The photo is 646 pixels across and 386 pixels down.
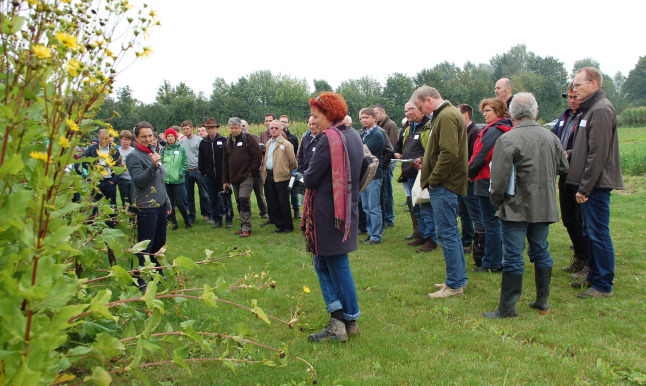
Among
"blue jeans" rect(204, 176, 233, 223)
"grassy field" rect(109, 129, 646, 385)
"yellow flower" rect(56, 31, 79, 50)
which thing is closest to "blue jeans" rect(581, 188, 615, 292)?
"grassy field" rect(109, 129, 646, 385)

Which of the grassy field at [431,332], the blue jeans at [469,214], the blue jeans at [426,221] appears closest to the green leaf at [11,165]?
the grassy field at [431,332]

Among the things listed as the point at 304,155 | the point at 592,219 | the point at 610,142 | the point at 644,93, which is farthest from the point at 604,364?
the point at 644,93

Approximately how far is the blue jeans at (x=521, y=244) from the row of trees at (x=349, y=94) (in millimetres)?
47560

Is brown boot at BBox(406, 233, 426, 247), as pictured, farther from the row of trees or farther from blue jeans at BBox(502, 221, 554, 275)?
the row of trees

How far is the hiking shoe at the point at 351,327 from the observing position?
4.22 m

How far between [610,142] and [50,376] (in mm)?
5317

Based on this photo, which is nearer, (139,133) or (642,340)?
(642,340)

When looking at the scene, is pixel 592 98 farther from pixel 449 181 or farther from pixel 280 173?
pixel 280 173

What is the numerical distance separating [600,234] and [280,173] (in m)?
6.04

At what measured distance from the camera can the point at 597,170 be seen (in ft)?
15.6

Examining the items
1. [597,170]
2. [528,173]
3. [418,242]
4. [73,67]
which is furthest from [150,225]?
[597,170]

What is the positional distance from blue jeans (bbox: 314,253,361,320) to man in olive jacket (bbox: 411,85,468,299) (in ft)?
4.81

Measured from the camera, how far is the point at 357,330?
13.9 feet

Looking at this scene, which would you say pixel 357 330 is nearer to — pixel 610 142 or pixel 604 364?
pixel 604 364
